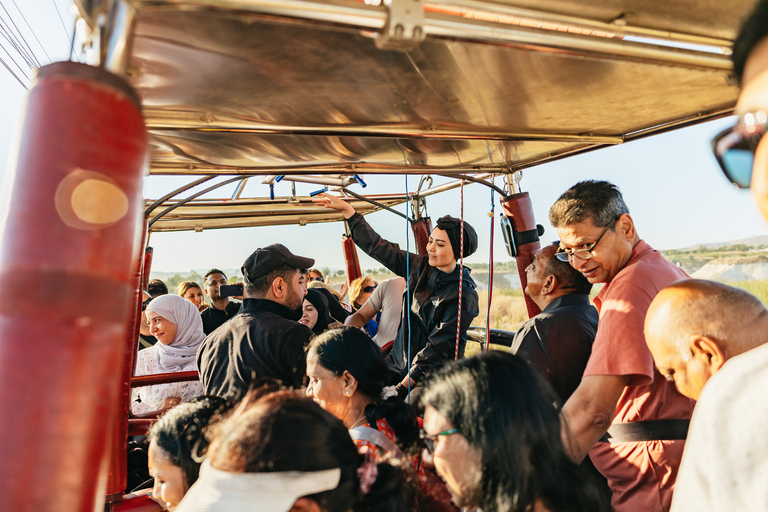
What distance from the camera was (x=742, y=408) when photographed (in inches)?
27.7

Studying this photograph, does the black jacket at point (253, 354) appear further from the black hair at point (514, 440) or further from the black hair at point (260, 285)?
the black hair at point (514, 440)

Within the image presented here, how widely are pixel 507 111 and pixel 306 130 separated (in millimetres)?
714

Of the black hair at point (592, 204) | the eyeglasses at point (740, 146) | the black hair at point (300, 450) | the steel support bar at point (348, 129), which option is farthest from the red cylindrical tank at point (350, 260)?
the eyeglasses at point (740, 146)

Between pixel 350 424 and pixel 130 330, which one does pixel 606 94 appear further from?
pixel 130 330

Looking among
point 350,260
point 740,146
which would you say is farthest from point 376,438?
point 350,260

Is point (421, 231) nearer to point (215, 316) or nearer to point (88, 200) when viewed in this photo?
point (215, 316)

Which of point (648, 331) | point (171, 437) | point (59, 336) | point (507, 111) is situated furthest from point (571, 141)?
point (59, 336)

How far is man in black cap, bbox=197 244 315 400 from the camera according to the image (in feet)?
8.34

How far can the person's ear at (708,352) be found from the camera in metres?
1.23

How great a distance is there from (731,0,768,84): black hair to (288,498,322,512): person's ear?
116 cm

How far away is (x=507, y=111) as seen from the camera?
1862 mm

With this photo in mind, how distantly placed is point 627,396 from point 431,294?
1895mm

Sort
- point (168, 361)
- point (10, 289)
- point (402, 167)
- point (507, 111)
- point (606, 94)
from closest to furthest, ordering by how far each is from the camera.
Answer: point (10, 289)
point (606, 94)
point (507, 111)
point (402, 167)
point (168, 361)

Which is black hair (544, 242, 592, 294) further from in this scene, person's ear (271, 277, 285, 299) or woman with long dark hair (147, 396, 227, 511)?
woman with long dark hair (147, 396, 227, 511)
